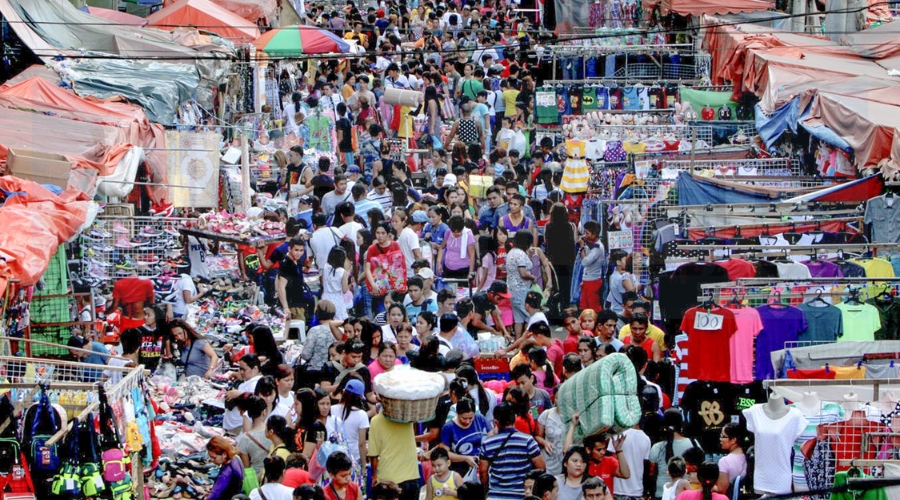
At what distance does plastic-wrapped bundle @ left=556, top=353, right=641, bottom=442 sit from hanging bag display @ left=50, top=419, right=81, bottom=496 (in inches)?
136

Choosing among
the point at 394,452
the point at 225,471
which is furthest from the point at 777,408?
the point at 225,471

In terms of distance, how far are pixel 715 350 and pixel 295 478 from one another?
396 centimetres

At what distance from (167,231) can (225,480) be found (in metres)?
5.90

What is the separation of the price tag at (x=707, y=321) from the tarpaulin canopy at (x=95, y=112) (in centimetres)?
738

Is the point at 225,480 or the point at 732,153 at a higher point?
the point at 732,153

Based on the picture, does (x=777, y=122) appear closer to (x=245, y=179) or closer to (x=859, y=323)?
(x=859, y=323)

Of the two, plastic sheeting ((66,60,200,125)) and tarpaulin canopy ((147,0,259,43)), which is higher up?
tarpaulin canopy ((147,0,259,43))

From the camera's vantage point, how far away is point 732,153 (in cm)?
1800

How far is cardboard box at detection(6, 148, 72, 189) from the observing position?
44.9 ft

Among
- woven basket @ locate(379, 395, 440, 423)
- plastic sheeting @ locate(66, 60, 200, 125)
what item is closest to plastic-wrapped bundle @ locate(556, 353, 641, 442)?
woven basket @ locate(379, 395, 440, 423)

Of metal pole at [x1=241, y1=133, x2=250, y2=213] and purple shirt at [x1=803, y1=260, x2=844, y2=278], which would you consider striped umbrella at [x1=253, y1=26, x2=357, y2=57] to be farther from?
purple shirt at [x1=803, y1=260, x2=844, y2=278]

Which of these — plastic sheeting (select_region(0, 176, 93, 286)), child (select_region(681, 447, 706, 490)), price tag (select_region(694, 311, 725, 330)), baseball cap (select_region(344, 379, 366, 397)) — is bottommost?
child (select_region(681, 447, 706, 490))

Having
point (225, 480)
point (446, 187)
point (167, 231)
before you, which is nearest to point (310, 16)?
point (446, 187)

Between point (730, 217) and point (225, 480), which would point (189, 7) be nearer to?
point (730, 217)
